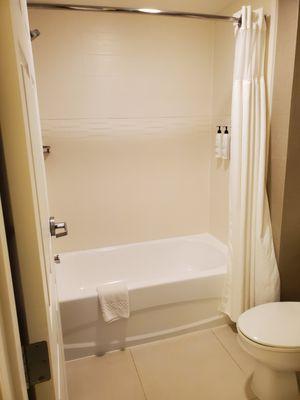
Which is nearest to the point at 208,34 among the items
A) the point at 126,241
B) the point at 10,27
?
the point at 126,241

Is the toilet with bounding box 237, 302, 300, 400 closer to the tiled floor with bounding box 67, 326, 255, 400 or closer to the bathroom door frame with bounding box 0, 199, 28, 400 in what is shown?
the tiled floor with bounding box 67, 326, 255, 400

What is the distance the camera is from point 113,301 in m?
1.88

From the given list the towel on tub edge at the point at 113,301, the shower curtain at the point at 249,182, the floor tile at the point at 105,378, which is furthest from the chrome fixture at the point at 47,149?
the floor tile at the point at 105,378

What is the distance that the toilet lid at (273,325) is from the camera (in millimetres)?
1397

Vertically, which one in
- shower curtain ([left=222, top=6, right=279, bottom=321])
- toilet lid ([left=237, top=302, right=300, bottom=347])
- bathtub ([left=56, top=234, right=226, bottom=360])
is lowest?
bathtub ([left=56, top=234, right=226, bottom=360])

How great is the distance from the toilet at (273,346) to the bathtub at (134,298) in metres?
0.53

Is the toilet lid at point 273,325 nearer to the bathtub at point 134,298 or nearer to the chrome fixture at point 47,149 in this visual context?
the bathtub at point 134,298

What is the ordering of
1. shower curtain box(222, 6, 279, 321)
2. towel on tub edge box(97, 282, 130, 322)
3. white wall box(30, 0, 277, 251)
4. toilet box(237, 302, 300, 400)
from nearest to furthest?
1. toilet box(237, 302, 300, 400)
2. shower curtain box(222, 6, 279, 321)
3. towel on tub edge box(97, 282, 130, 322)
4. white wall box(30, 0, 277, 251)

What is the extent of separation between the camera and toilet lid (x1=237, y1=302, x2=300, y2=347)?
1.40 meters

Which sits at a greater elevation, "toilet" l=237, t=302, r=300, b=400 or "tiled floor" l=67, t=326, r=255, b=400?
"toilet" l=237, t=302, r=300, b=400

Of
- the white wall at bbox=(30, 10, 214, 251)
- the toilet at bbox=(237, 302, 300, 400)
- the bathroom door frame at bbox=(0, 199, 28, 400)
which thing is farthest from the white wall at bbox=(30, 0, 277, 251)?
the bathroom door frame at bbox=(0, 199, 28, 400)

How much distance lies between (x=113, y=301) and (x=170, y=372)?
0.55 m

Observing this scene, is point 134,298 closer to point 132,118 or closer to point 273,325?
point 273,325

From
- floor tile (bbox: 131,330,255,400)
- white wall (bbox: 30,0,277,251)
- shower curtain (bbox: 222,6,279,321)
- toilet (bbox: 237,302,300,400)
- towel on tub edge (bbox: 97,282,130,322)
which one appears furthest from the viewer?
white wall (bbox: 30,0,277,251)
